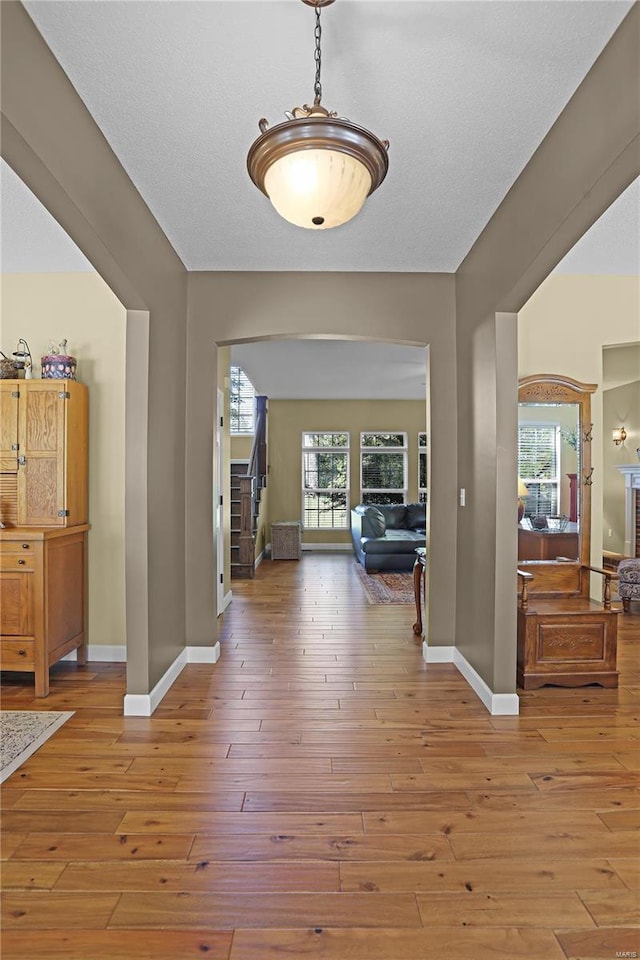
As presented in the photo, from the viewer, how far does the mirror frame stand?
4.10 m

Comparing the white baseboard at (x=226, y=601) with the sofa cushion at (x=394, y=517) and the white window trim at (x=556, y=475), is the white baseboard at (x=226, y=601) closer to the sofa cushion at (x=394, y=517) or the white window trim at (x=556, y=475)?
the white window trim at (x=556, y=475)

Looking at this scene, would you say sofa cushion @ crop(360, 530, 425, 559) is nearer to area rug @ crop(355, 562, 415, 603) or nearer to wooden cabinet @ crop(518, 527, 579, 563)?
area rug @ crop(355, 562, 415, 603)

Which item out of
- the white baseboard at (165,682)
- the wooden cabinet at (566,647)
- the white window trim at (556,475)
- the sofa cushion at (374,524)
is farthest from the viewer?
the sofa cushion at (374,524)

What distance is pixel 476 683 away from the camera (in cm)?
362

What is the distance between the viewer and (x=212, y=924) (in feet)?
5.78

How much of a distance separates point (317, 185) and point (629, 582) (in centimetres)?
551

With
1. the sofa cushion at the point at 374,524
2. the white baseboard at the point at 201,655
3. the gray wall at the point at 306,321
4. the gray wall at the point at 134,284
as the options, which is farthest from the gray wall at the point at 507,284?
the sofa cushion at the point at 374,524

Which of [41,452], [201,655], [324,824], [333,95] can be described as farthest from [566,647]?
[41,452]

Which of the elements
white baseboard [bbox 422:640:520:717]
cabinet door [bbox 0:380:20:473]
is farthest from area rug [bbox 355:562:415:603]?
cabinet door [bbox 0:380:20:473]

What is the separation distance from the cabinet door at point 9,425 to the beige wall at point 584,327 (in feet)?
13.1

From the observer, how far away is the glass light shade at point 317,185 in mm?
1794

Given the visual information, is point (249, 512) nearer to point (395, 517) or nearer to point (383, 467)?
point (395, 517)

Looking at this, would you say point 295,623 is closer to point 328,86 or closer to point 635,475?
point 328,86

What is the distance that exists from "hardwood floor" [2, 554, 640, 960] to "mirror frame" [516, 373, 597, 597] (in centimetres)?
74
